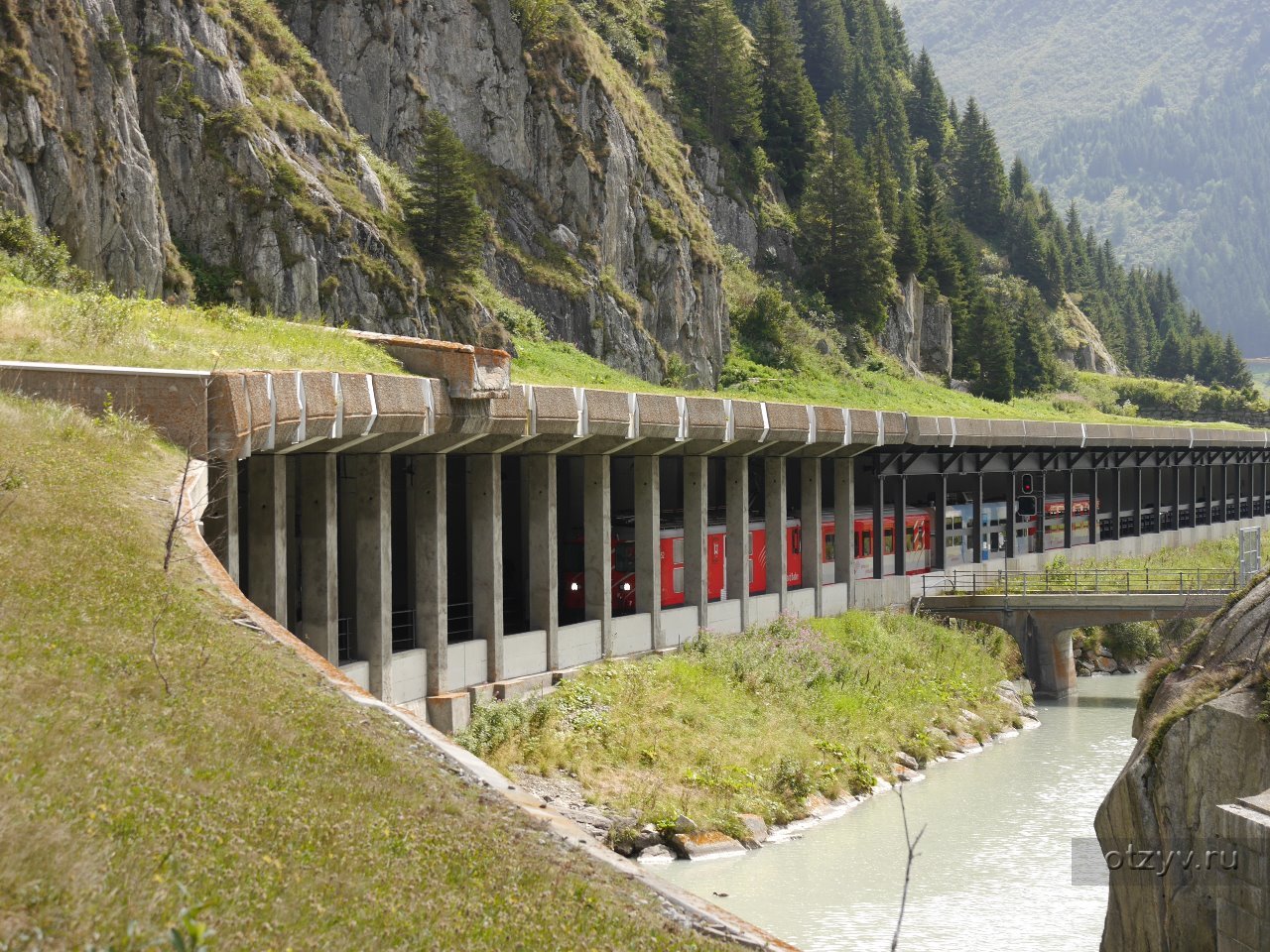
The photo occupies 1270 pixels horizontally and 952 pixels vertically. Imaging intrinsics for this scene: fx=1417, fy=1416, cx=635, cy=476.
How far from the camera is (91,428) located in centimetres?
1574

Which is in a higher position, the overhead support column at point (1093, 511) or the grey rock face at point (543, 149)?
the grey rock face at point (543, 149)

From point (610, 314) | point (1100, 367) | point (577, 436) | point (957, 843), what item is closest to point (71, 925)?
point (957, 843)

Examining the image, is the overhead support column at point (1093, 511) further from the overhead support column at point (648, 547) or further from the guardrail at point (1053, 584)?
the overhead support column at point (648, 547)

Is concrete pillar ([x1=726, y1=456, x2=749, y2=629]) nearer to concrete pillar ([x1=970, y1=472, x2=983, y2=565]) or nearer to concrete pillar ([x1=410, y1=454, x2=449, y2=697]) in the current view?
concrete pillar ([x1=410, y1=454, x2=449, y2=697])

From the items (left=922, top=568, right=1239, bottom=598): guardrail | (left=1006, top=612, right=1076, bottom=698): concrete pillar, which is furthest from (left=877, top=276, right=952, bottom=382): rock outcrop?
(left=1006, top=612, right=1076, bottom=698): concrete pillar

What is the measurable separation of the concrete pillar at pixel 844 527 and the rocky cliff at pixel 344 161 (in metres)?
14.0

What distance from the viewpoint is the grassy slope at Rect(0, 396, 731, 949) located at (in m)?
6.87

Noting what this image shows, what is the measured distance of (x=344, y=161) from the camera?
152ft

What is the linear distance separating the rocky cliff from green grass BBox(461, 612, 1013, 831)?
1652cm

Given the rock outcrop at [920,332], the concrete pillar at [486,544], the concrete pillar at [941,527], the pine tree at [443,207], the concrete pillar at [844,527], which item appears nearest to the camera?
the concrete pillar at [486,544]

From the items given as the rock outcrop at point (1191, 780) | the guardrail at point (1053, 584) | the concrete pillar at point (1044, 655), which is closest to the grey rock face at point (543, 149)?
the guardrail at point (1053, 584)

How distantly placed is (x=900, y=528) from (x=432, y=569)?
22.6m

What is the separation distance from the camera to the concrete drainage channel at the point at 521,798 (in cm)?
920

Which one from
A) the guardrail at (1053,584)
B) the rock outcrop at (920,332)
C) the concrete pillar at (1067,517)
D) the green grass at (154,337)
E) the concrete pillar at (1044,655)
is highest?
the rock outcrop at (920,332)
